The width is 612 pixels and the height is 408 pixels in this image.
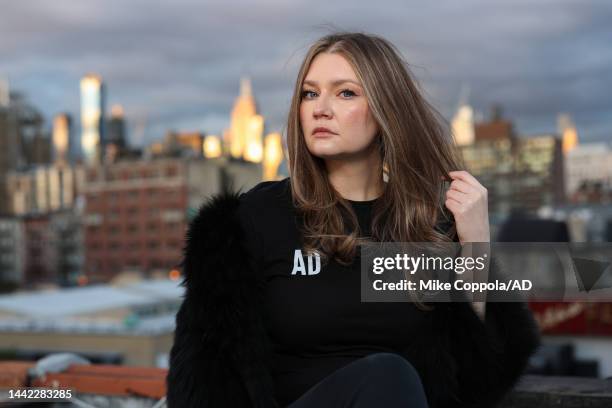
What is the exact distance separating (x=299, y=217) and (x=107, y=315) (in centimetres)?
3338

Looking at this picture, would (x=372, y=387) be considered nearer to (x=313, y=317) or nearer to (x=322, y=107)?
(x=313, y=317)

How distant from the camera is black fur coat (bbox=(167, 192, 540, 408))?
3000 mm

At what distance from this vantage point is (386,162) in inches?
137

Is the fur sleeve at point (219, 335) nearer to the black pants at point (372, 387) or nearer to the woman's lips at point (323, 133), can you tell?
the black pants at point (372, 387)

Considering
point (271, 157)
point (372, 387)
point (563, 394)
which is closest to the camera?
point (372, 387)

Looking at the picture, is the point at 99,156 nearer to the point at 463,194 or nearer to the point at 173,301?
the point at 173,301

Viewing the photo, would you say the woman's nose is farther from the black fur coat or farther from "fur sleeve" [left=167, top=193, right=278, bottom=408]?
"fur sleeve" [left=167, top=193, right=278, bottom=408]

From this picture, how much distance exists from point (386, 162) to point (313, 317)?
32.0 inches

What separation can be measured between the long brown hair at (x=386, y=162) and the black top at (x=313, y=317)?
0.30 feet

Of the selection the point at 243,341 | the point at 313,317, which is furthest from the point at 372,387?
the point at 243,341

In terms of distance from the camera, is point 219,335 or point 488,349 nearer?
point 219,335

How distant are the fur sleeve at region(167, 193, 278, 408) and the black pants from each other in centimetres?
34

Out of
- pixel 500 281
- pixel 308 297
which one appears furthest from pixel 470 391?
pixel 308 297

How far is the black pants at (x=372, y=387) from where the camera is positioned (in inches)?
104
